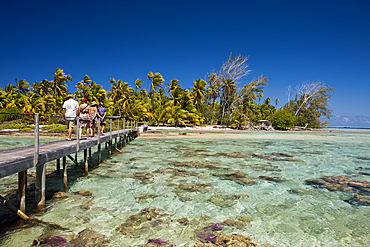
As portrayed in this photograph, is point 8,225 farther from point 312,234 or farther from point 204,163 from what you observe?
point 204,163

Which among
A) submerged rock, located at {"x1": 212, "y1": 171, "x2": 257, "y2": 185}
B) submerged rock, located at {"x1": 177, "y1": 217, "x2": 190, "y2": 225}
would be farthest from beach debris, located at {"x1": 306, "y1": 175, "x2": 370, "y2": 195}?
submerged rock, located at {"x1": 177, "y1": 217, "x2": 190, "y2": 225}

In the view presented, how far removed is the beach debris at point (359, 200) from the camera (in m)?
5.91

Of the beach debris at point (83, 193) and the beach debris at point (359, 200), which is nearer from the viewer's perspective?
the beach debris at point (359, 200)

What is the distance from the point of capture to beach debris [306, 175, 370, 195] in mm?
7168

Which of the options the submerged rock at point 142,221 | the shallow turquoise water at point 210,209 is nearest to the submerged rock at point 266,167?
the shallow turquoise water at point 210,209

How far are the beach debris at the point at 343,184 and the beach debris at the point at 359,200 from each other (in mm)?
592

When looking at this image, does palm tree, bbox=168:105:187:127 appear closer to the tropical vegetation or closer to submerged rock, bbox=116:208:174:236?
the tropical vegetation

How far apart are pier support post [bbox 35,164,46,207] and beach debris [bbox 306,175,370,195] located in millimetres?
8238

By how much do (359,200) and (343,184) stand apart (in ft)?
5.94

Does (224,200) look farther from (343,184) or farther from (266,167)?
(266,167)

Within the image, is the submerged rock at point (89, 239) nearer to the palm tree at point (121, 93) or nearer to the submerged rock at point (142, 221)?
the submerged rock at point (142, 221)

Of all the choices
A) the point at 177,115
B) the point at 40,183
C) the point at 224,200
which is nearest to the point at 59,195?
the point at 40,183

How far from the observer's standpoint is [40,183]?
5047 millimetres

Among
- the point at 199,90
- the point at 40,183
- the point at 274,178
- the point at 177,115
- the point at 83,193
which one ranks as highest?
the point at 199,90
